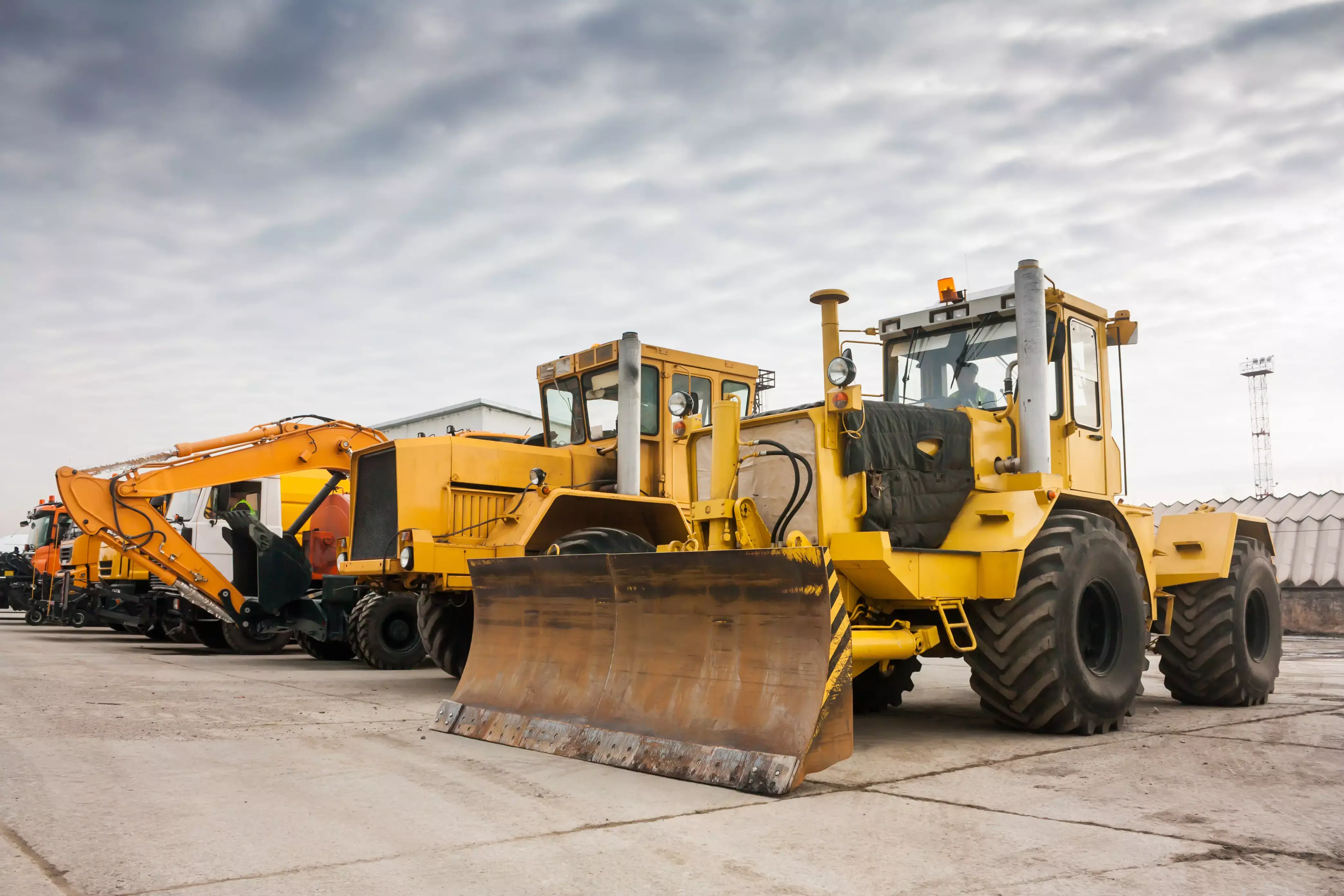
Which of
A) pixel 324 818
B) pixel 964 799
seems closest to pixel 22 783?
pixel 324 818

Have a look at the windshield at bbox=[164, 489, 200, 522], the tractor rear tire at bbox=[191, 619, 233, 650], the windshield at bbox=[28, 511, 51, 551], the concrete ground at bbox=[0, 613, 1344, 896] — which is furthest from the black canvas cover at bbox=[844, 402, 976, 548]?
the windshield at bbox=[28, 511, 51, 551]

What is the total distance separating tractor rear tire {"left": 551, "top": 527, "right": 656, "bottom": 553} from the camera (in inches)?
326

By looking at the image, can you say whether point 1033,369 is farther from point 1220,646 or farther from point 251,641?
point 251,641

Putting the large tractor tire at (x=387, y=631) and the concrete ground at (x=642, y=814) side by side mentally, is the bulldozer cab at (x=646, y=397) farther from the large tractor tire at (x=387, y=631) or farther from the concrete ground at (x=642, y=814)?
the concrete ground at (x=642, y=814)

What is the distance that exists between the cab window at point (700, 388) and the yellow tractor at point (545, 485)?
16 millimetres

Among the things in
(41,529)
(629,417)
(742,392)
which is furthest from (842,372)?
(41,529)

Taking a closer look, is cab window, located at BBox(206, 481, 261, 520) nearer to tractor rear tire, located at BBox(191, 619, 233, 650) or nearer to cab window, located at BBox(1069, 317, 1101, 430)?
tractor rear tire, located at BBox(191, 619, 233, 650)

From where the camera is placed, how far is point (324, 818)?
4.34 meters

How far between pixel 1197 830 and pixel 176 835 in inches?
156

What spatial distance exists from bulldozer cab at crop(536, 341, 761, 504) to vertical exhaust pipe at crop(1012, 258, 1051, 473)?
3663 mm

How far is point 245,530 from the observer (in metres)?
14.5

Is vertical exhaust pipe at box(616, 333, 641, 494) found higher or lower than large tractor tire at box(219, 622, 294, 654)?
higher

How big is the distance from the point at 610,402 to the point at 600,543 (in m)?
2.66

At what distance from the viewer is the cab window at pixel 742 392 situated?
11234 mm
